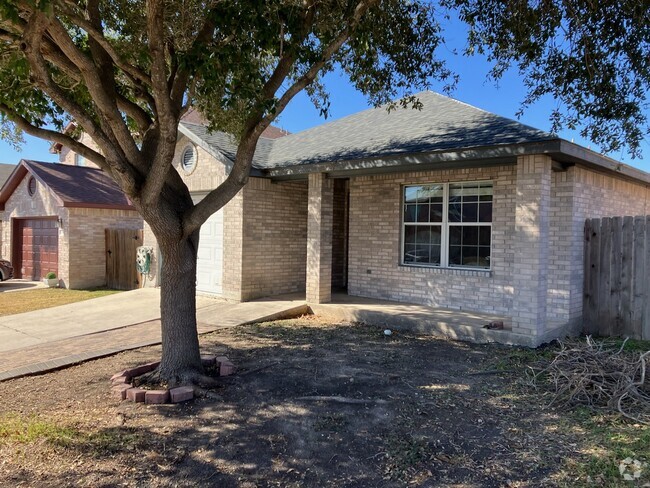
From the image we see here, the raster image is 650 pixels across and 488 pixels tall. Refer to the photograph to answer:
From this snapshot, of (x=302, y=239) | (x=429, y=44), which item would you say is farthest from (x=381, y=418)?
(x=302, y=239)

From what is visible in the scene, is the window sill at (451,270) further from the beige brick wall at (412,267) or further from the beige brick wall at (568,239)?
the beige brick wall at (568,239)

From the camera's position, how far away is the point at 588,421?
14.7ft

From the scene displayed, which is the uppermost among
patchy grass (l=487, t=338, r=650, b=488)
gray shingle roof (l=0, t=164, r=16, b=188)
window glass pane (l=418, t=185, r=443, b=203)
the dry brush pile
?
gray shingle roof (l=0, t=164, r=16, b=188)

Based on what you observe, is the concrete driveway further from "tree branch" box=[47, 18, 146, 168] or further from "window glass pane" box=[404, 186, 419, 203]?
"window glass pane" box=[404, 186, 419, 203]

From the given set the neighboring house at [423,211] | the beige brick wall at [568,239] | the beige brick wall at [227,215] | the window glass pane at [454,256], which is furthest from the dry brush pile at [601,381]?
the beige brick wall at [227,215]

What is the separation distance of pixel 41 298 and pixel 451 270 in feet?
39.5

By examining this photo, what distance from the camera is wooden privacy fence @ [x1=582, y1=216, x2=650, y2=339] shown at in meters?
7.81

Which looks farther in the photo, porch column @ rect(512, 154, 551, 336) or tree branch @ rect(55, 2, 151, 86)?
porch column @ rect(512, 154, 551, 336)

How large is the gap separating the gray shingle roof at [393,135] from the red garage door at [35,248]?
30.8 ft

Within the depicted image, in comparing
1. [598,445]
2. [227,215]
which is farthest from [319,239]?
[598,445]

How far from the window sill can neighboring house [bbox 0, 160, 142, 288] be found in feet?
39.9

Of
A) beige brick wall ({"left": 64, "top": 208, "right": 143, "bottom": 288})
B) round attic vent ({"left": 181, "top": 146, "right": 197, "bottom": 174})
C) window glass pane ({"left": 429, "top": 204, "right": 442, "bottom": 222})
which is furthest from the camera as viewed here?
beige brick wall ({"left": 64, "top": 208, "right": 143, "bottom": 288})

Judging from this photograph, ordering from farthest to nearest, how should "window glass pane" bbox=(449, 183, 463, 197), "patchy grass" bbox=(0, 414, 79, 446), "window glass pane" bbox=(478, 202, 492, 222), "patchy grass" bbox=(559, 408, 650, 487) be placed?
"window glass pane" bbox=(449, 183, 463, 197), "window glass pane" bbox=(478, 202, 492, 222), "patchy grass" bbox=(0, 414, 79, 446), "patchy grass" bbox=(559, 408, 650, 487)

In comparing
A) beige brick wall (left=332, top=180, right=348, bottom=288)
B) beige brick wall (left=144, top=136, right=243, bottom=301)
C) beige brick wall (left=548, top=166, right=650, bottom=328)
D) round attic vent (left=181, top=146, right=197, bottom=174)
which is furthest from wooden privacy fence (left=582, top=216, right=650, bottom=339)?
round attic vent (left=181, top=146, right=197, bottom=174)
